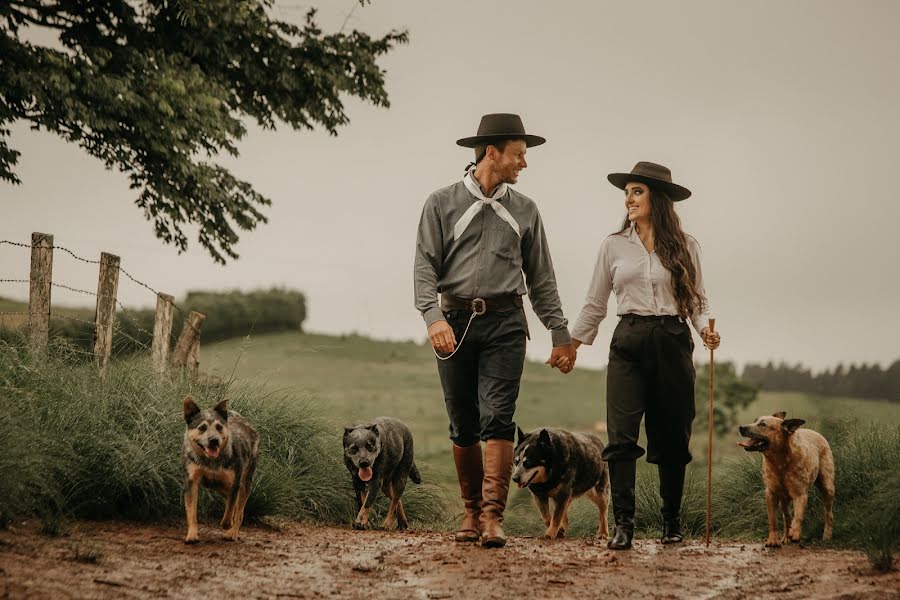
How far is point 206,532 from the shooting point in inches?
269

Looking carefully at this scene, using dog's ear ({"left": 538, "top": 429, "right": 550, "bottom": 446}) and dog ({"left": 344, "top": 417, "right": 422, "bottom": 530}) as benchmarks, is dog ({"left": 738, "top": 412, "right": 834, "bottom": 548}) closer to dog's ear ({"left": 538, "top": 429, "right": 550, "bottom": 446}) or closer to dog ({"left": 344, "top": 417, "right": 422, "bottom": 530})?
dog's ear ({"left": 538, "top": 429, "right": 550, "bottom": 446})

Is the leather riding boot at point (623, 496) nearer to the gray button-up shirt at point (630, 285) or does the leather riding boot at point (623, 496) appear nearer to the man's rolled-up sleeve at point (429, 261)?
the gray button-up shirt at point (630, 285)

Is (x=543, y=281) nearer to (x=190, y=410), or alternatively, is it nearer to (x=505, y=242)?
(x=505, y=242)

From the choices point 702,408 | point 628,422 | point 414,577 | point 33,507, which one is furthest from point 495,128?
point 702,408

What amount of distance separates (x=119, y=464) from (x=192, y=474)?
890 mm

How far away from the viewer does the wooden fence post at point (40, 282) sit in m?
10.2

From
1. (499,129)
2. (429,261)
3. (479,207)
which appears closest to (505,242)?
(479,207)

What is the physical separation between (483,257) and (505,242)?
177 millimetres

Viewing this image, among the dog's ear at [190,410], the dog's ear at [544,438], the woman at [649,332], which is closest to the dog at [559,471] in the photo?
the dog's ear at [544,438]

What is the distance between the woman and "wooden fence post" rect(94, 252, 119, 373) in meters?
5.59

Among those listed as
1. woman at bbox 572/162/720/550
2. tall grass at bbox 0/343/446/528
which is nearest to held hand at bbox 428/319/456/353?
woman at bbox 572/162/720/550

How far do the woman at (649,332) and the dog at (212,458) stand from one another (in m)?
2.37

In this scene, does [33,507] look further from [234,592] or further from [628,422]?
[628,422]

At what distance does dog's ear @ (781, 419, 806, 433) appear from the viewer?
6.99 metres
